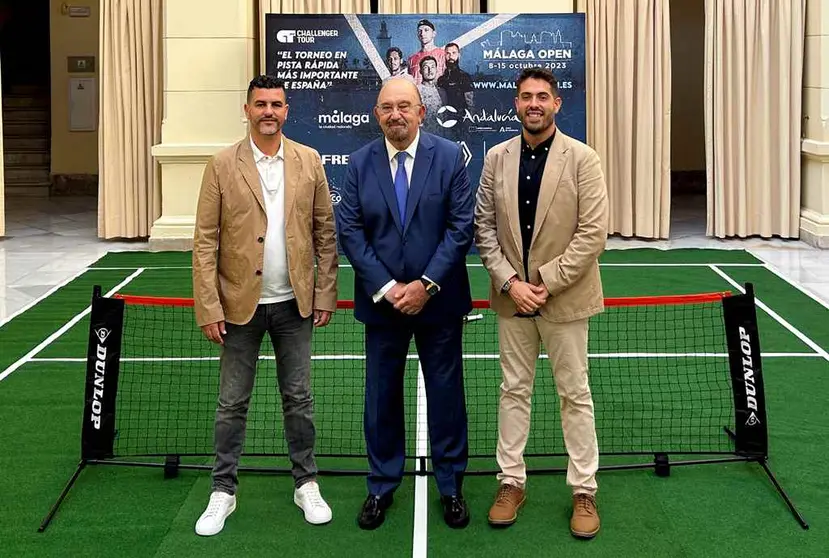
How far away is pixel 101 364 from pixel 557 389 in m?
2.59

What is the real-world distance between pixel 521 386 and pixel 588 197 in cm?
101

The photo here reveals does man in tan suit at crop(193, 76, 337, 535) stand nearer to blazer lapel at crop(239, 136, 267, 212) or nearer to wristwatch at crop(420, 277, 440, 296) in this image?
blazer lapel at crop(239, 136, 267, 212)

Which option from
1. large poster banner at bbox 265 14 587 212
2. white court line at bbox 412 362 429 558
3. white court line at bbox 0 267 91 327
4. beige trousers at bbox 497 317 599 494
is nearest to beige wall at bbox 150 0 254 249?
large poster banner at bbox 265 14 587 212

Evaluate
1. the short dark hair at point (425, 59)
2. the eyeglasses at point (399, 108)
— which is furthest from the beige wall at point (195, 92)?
the eyeglasses at point (399, 108)

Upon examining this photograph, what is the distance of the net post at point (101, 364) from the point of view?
645cm

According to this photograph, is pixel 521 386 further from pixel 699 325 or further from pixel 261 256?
pixel 699 325

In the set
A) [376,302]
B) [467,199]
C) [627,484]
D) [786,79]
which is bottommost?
[627,484]

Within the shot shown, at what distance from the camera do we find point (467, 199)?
5.71 metres

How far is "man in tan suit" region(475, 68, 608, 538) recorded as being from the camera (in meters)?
5.57

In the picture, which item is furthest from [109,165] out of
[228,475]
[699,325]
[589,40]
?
[228,475]

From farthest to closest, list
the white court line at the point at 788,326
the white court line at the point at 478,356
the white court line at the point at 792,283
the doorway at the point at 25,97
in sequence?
the doorway at the point at 25,97, the white court line at the point at 792,283, the white court line at the point at 788,326, the white court line at the point at 478,356

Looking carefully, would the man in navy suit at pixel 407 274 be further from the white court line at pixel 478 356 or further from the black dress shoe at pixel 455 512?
the white court line at pixel 478 356

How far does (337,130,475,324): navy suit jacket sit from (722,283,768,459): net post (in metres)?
1.73

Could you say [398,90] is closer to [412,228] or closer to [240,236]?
[412,228]
